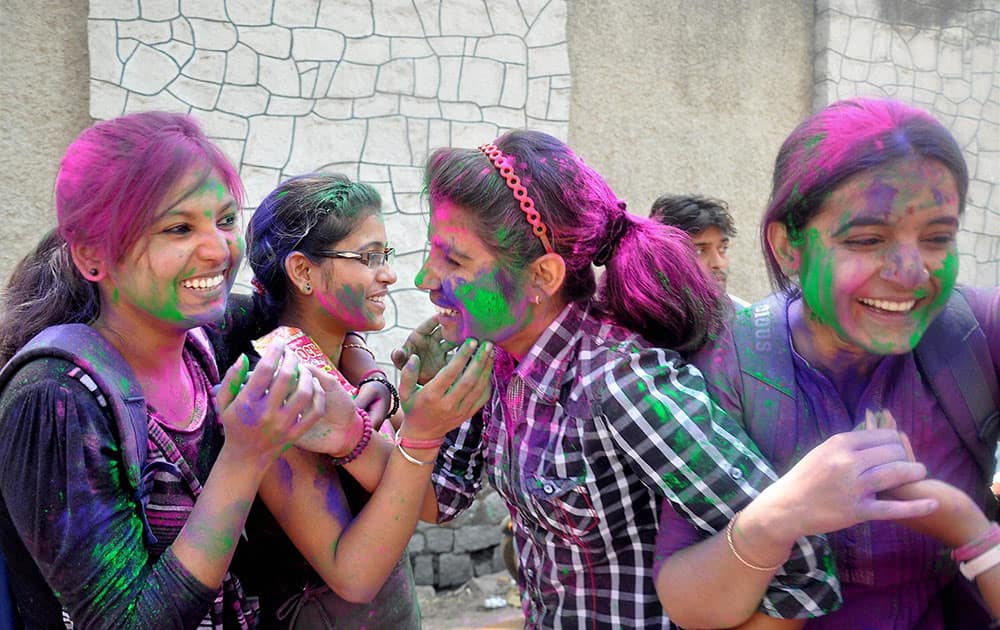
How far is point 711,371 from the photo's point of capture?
1552 millimetres

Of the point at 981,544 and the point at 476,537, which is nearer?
the point at 981,544

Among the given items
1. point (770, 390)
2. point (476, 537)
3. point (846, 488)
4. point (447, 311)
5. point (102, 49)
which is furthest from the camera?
point (476, 537)

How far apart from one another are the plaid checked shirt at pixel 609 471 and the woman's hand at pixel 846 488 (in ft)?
0.33

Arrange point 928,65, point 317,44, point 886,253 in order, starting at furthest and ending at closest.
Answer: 1. point 928,65
2. point 317,44
3. point 886,253

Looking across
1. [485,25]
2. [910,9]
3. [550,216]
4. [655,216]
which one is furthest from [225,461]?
[910,9]

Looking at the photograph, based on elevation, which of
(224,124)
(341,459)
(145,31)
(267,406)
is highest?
(145,31)

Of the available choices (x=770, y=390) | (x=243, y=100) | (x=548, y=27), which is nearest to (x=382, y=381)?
(x=770, y=390)

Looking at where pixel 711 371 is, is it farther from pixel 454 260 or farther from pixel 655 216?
pixel 655 216

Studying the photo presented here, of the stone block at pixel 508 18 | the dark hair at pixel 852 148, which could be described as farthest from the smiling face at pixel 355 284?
the stone block at pixel 508 18

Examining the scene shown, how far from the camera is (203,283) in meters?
1.76

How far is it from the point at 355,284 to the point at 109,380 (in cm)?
84

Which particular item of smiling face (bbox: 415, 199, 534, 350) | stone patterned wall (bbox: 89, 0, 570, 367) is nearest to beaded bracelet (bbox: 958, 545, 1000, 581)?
smiling face (bbox: 415, 199, 534, 350)

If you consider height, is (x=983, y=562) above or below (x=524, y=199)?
below

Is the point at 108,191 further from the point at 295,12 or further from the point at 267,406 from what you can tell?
the point at 295,12
